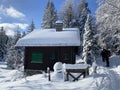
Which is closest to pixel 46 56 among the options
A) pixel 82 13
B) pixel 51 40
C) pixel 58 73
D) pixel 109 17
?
pixel 51 40

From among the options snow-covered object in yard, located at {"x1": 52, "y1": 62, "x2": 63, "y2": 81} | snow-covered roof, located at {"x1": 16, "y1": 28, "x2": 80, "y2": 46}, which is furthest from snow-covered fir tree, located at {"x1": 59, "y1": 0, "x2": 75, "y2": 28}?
snow-covered object in yard, located at {"x1": 52, "y1": 62, "x2": 63, "y2": 81}

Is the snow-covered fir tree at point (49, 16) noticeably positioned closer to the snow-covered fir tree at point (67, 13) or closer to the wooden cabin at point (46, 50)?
the snow-covered fir tree at point (67, 13)

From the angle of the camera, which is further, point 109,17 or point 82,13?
point 82,13

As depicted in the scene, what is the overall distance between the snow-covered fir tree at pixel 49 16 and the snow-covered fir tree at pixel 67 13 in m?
2.22

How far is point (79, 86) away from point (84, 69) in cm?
325

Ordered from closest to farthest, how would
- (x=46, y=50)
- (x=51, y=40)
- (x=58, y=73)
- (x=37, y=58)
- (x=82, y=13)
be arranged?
(x=58, y=73)
(x=51, y=40)
(x=46, y=50)
(x=37, y=58)
(x=82, y=13)

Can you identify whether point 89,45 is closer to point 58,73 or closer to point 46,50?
point 46,50

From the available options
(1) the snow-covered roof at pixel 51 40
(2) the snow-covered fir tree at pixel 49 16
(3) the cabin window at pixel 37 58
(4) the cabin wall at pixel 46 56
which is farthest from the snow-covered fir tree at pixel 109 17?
(2) the snow-covered fir tree at pixel 49 16

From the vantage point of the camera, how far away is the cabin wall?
1051 inches

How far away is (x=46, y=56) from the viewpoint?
2720 cm

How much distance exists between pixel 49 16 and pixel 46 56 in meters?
36.5

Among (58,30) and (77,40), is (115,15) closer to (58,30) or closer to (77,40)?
(77,40)

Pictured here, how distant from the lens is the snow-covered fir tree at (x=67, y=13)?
5847cm

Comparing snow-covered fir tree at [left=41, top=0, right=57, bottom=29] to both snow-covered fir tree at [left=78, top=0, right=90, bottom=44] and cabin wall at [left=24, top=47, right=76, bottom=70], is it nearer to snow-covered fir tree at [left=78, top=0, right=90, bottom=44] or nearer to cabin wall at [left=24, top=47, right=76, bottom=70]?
snow-covered fir tree at [left=78, top=0, right=90, bottom=44]
